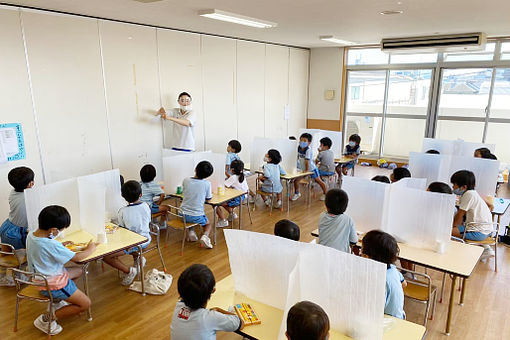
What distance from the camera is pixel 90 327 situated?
11.1 ft

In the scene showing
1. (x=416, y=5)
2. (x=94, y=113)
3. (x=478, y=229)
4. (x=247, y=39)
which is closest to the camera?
(x=478, y=229)

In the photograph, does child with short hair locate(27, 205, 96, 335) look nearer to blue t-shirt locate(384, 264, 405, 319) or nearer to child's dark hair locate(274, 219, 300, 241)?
child's dark hair locate(274, 219, 300, 241)

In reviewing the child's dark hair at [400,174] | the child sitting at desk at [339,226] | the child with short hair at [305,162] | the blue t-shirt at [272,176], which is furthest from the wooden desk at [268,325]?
the child with short hair at [305,162]

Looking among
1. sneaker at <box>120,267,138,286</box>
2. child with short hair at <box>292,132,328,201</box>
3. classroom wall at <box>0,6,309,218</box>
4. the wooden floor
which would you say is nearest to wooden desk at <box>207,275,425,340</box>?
the wooden floor

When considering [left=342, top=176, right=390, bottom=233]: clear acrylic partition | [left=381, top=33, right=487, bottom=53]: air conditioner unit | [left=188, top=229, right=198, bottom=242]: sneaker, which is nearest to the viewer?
[left=342, top=176, right=390, bottom=233]: clear acrylic partition

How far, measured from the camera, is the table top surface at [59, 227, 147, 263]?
336cm

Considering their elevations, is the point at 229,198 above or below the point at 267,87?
below

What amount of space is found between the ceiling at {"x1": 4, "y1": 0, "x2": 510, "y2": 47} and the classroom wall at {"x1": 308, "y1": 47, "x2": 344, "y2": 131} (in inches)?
124

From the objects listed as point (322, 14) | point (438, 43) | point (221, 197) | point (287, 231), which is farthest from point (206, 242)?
point (438, 43)

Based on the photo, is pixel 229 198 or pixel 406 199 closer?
pixel 406 199

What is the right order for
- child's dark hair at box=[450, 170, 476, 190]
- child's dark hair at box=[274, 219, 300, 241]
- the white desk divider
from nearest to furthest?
1. the white desk divider
2. child's dark hair at box=[274, 219, 300, 241]
3. child's dark hair at box=[450, 170, 476, 190]

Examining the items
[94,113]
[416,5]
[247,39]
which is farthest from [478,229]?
[247,39]

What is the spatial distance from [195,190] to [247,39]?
4803 mm

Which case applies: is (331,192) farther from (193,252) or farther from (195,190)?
(193,252)
